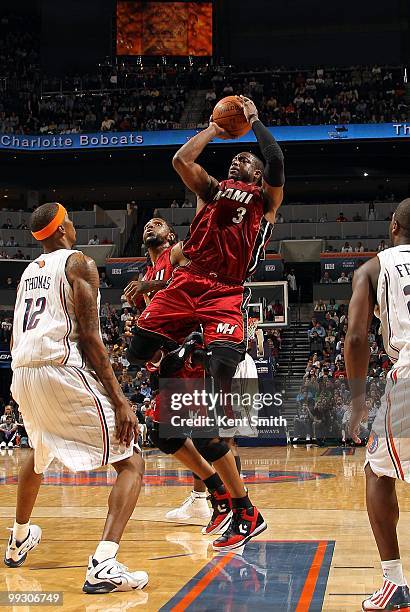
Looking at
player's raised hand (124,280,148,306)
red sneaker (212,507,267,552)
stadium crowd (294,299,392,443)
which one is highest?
player's raised hand (124,280,148,306)

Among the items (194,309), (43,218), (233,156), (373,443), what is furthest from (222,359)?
(233,156)

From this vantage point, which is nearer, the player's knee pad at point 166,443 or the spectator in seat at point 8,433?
the player's knee pad at point 166,443

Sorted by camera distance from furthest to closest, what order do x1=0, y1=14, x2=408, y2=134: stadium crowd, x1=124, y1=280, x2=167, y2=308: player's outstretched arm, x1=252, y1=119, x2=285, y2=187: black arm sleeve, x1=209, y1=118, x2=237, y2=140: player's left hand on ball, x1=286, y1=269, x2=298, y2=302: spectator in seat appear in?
x1=0, y1=14, x2=408, y2=134: stadium crowd < x1=286, y1=269, x2=298, y2=302: spectator in seat < x1=124, y1=280, x2=167, y2=308: player's outstretched arm < x1=209, y1=118, x2=237, y2=140: player's left hand on ball < x1=252, y1=119, x2=285, y2=187: black arm sleeve

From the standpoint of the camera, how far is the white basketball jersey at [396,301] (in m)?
3.53

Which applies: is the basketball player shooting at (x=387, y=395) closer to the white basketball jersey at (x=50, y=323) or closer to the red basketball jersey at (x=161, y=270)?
the white basketball jersey at (x=50, y=323)

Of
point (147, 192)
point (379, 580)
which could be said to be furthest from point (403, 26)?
point (379, 580)

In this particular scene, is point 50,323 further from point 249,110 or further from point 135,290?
point 249,110

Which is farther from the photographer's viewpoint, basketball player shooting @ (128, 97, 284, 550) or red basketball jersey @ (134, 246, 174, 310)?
red basketball jersey @ (134, 246, 174, 310)

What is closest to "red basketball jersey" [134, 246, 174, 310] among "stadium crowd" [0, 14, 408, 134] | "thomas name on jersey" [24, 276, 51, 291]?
"thomas name on jersey" [24, 276, 51, 291]

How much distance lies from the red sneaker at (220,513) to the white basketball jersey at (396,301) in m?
2.26

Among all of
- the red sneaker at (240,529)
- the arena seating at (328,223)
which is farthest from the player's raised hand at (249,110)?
the arena seating at (328,223)

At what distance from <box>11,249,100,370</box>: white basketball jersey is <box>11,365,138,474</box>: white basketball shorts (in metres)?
0.06

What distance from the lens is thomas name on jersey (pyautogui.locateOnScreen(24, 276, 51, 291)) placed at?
4332 mm

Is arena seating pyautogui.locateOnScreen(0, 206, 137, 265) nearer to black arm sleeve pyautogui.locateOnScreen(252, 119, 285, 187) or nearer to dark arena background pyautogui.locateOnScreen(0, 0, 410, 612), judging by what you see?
dark arena background pyautogui.locateOnScreen(0, 0, 410, 612)
